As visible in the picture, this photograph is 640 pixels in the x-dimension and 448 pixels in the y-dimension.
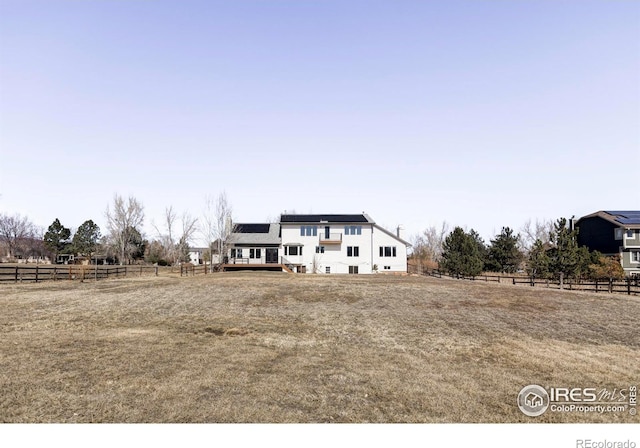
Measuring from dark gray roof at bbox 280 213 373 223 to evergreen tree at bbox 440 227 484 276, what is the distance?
52.0ft

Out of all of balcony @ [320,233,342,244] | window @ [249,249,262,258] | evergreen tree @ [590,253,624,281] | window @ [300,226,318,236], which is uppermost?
window @ [300,226,318,236]

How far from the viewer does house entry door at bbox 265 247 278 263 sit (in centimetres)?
5856

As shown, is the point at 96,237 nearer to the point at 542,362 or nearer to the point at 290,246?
the point at 290,246

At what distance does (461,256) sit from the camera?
1812 inches

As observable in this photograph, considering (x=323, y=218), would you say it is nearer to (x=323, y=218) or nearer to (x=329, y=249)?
(x=323, y=218)

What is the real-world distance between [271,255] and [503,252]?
116ft

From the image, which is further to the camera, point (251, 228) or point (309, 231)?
point (251, 228)

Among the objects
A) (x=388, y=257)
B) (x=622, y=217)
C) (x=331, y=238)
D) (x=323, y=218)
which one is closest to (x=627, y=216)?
(x=622, y=217)

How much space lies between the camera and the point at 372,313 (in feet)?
60.2

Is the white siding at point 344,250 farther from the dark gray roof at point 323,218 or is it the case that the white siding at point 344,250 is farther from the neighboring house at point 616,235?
the neighboring house at point 616,235

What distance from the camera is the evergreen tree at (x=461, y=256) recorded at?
4459 cm

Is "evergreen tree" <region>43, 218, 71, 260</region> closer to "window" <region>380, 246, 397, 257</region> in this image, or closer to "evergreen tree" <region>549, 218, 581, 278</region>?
"window" <region>380, 246, 397, 257</region>

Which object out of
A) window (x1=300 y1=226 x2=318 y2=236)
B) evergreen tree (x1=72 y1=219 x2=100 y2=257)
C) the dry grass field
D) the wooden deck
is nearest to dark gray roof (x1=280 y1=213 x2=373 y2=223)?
window (x1=300 y1=226 x2=318 y2=236)
